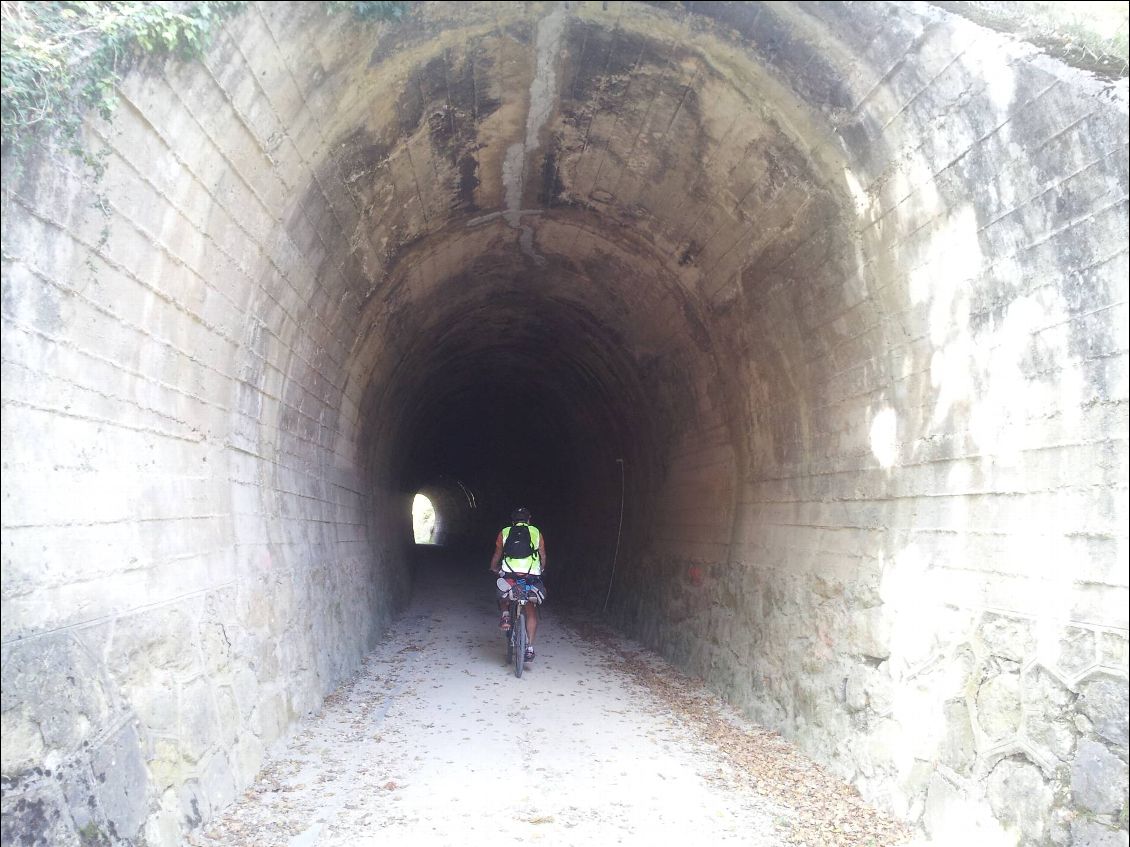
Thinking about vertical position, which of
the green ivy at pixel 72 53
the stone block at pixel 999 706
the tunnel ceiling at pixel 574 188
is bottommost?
the stone block at pixel 999 706

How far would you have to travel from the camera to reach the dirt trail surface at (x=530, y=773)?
4.95 metres

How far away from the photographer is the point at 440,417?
68.1 ft

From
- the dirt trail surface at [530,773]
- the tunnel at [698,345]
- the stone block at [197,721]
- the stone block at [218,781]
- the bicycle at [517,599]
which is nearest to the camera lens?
the tunnel at [698,345]

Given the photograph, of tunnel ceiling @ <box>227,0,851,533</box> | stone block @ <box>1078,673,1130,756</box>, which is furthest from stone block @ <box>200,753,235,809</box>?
stone block @ <box>1078,673,1130,756</box>

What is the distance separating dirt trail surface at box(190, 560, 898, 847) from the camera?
495 cm

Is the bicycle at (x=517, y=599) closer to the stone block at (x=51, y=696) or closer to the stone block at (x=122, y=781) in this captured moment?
the stone block at (x=122, y=781)

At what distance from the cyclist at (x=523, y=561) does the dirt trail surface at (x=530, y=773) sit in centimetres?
58

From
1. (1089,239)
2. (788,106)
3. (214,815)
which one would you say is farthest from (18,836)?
(788,106)

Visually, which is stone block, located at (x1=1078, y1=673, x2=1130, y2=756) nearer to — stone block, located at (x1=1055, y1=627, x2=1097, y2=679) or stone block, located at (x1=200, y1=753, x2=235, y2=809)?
stone block, located at (x1=1055, y1=627, x2=1097, y2=679)

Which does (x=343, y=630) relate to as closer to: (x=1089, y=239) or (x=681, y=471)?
(x=681, y=471)

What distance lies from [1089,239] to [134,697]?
5081 millimetres

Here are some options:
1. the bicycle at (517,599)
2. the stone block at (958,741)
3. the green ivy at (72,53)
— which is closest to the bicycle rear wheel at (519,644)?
the bicycle at (517,599)

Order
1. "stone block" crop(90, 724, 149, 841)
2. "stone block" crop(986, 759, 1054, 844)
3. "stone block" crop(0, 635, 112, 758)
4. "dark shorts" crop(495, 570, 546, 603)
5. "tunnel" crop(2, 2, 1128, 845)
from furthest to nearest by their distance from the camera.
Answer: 1. "dark shorts" crop(495, 570, 546, 603)
2. "stone block" crop(986, 759, 1054, 844)
3. "tunnel" crop(2, 2, 1128, 845)
4. "stone block" crop(90, 724, 149, 841)
5. "stone block" crop(0, 635, 112, 758)

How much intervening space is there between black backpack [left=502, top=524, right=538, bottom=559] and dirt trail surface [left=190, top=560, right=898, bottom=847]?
1.31 metres
